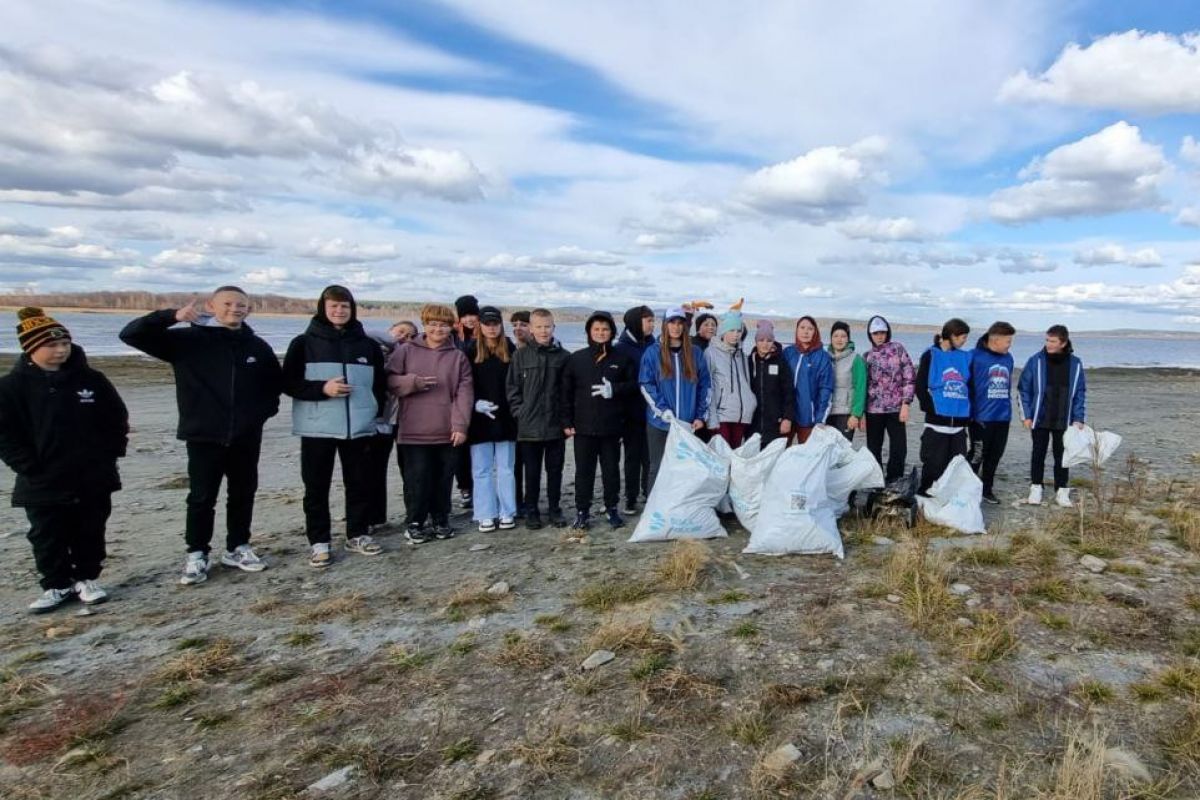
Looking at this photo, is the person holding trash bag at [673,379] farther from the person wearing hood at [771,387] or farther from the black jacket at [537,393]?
the black jacket at [537,393]

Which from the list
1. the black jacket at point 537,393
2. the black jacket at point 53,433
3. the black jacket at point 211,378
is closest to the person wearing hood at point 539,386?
the black jacket at point 537,393

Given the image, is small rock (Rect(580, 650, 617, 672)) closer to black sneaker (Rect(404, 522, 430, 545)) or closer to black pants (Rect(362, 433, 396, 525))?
black sneaker (Rect(404, 522, 430, 545))

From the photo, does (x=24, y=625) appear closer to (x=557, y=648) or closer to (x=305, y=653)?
(x=305, y=653)

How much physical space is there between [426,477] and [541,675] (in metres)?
2.54

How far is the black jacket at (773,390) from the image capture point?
580 centimetres

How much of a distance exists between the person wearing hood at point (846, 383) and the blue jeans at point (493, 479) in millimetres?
2910

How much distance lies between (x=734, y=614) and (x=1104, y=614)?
1.94m

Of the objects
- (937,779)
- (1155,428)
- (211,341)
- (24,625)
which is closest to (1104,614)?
(937,779)

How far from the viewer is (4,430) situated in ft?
12.2

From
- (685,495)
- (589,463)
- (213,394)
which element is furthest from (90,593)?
(685,495)

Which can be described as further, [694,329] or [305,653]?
[694,329]

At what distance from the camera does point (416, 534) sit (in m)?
5.21

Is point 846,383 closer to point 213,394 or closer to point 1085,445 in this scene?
point 1085,445

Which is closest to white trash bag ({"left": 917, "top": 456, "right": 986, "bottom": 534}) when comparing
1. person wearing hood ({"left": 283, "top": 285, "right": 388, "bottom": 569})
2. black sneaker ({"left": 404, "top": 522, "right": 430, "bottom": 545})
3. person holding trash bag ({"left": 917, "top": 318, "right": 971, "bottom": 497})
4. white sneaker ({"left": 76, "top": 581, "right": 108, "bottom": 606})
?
person holding trash bag ({"left": 917, "top": 318, "right": 971, "bottom": 497})
